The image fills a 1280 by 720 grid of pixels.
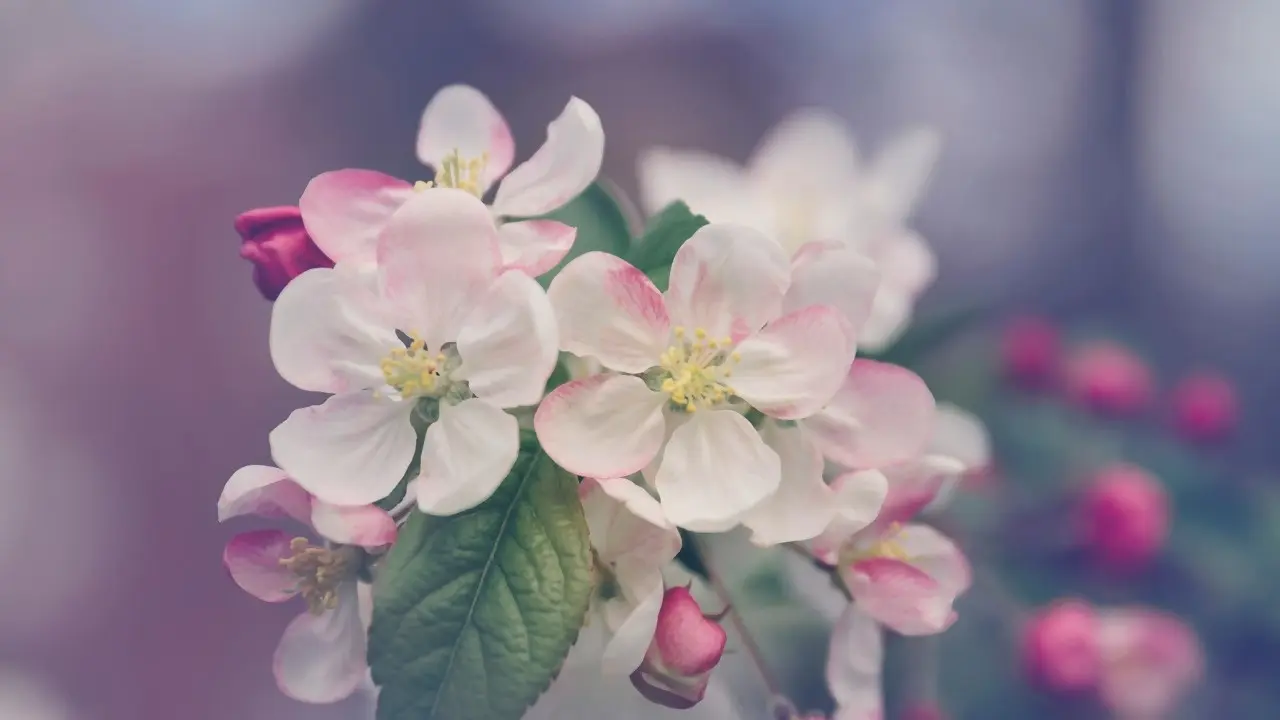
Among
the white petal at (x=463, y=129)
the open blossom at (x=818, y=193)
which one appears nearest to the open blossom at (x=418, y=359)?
the white petal at (x=463, y=129)

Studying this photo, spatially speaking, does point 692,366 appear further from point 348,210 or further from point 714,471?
point 348,210

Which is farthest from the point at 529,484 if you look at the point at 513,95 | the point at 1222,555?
the point at 1222,555

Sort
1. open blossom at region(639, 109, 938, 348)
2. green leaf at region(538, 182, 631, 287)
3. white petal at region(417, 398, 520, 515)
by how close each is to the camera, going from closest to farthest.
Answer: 1. white petal at region(417, 398, 520, 515)
2. green leaf at region(538, 182, 631, 287)
3. open blossom at region(639, 109, 938, 348)

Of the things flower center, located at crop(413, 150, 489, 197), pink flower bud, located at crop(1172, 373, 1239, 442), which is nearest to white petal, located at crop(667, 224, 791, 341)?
flower center, located at crop(413, 150, 489, 197)

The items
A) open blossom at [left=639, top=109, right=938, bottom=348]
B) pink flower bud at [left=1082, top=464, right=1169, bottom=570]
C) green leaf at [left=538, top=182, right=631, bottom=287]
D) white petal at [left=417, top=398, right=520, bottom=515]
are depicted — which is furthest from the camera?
pink flower bud at [left=1082, top=464, right=1169, bottom=570]

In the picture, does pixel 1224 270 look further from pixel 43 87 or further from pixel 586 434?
pixel 43 87

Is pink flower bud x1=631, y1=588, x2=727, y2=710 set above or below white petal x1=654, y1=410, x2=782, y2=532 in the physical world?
below

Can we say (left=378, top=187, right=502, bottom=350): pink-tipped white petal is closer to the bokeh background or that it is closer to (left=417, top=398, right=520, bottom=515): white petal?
(left=417, top=398, right=520, bottom=515): white petal
